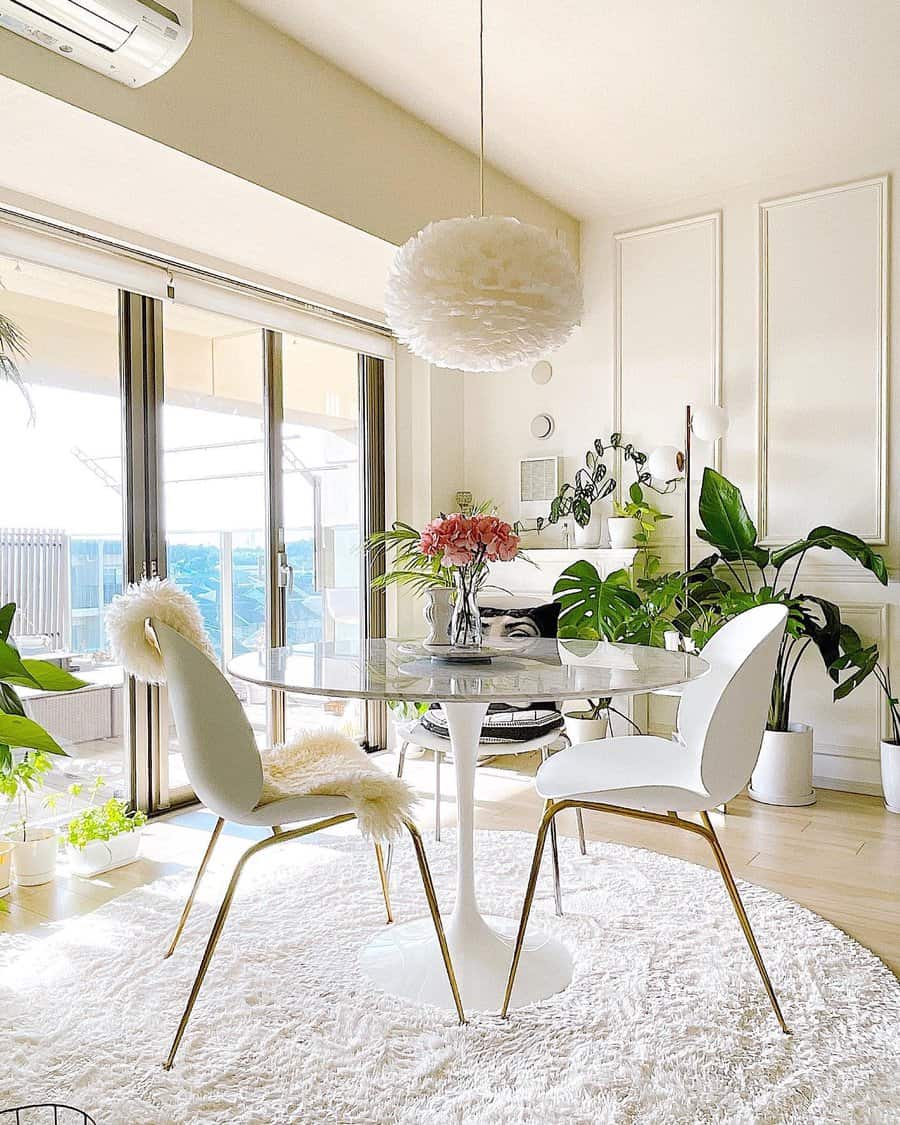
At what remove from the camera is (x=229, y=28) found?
2.72m

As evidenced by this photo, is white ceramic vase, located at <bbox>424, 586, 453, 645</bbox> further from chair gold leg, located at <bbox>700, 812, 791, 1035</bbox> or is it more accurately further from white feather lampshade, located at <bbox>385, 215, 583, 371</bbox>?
chair gold leg, located at <bbox>700, 812, 791, 1035</bbox>

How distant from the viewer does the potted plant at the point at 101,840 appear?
2861 mm

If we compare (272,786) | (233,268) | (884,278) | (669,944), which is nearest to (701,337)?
(884,278)

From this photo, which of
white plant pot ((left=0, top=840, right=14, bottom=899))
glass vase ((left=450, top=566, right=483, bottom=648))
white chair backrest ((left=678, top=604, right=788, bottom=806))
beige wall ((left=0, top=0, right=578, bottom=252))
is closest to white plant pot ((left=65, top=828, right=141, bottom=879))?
white plant pot ((left=0, top=840, right=14, bottom=899))

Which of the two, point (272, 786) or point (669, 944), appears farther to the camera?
point (669, 944)

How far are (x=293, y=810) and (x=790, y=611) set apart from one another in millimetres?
2490

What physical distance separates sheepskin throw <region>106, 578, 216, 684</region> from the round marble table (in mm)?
182

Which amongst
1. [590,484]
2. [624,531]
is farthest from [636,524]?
[590,484]

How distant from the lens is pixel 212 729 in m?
1.82

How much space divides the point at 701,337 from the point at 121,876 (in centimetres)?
334

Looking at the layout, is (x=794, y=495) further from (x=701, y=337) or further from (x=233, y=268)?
(x=233, y=268)

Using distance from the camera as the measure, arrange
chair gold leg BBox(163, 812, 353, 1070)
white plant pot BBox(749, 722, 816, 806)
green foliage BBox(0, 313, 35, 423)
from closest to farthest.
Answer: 1. chair gold leg BBox(163, 812, 353, 1070)
2. green foliage BBox(0, 313, 35, 423)
3. white plant pot BBox(749, 722, 816, 806)

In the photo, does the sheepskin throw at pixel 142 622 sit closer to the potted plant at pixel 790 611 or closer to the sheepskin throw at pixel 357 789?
the sheepskin throw at pixel 357 789

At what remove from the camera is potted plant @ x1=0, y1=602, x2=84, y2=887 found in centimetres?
77
